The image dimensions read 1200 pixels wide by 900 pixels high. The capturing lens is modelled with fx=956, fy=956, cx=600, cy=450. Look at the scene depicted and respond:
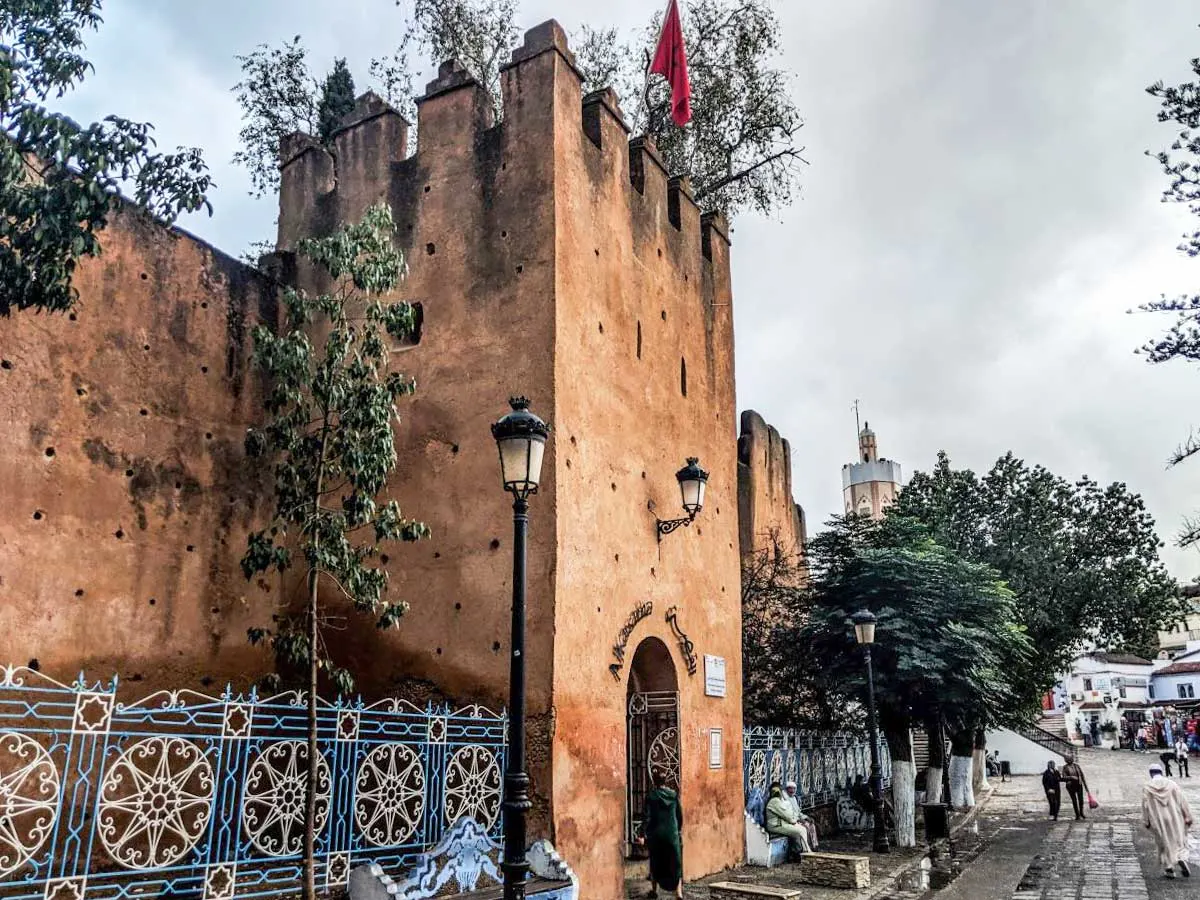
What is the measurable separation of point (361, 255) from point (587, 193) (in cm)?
330

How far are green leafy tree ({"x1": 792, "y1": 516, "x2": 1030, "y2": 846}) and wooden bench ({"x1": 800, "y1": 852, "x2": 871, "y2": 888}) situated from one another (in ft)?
14.5

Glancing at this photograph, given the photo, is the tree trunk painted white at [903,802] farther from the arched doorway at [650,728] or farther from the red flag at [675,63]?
the red flag at [675,63]

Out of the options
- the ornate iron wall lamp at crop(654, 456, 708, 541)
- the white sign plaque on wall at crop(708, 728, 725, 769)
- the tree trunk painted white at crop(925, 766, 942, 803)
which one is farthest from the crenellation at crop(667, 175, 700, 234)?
the tree trunk painted white at crop(925, 766, 942, 803)

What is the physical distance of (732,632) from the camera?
13.1m

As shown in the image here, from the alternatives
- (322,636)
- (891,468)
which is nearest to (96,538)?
(322,636)

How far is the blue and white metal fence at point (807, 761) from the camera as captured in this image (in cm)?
1377

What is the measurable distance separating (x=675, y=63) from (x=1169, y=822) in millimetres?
11689

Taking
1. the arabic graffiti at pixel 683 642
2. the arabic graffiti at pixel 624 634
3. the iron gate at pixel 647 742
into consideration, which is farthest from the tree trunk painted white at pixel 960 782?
the arabic graffiti at pixel 624 634

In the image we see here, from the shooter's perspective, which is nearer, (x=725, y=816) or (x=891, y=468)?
(x=725, y=816)

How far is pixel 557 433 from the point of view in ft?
30.7

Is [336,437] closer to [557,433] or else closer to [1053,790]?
[557,433]

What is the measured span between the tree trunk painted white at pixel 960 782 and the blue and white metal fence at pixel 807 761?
3.29 metres

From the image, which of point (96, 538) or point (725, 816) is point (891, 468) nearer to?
point (725, 816)

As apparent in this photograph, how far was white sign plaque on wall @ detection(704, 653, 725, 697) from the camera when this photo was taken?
1205 centimetres
